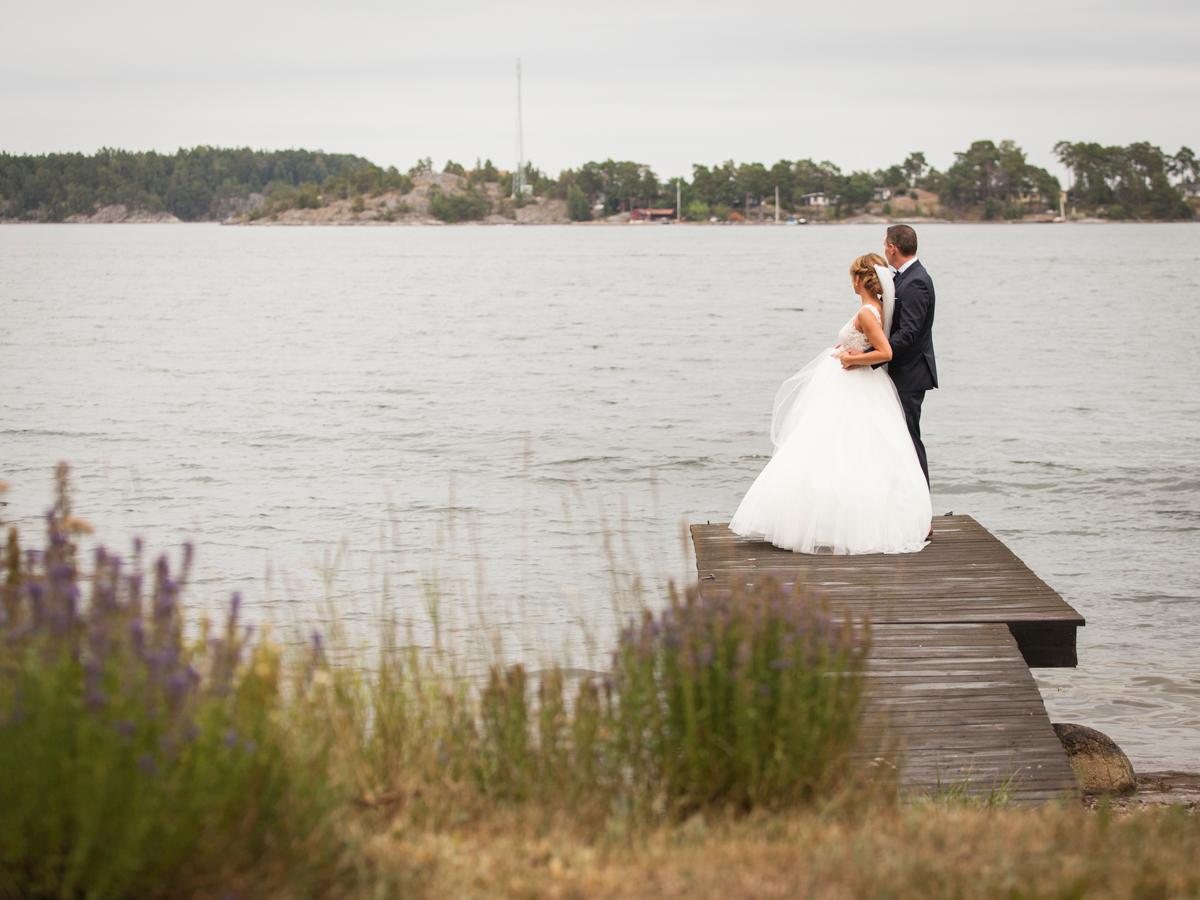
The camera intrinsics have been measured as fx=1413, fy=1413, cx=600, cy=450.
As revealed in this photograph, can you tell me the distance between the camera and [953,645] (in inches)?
314

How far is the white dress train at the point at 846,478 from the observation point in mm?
9961

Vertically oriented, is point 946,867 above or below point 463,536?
above

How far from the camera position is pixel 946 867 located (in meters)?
4.47

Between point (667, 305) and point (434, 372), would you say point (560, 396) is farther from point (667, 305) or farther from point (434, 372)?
point (667, 305)

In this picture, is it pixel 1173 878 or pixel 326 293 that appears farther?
pixel 326 293

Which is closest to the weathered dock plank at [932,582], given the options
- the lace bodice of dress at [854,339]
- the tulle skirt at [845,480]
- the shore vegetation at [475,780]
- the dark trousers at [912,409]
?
the tulle skirt at [845,480]

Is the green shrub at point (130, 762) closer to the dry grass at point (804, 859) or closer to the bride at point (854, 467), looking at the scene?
the dry grass at point (804, 859)

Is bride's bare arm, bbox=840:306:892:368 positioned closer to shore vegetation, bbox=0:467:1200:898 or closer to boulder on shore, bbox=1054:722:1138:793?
boulder on shore, bbox=1054:722:1138:793

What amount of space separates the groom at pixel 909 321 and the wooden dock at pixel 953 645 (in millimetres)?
970

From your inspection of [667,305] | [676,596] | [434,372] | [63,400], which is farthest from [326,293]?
[676,596]

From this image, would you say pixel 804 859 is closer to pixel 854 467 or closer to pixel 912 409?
pixel 854 467

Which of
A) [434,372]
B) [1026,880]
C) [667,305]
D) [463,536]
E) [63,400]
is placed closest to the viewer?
[1026,880]

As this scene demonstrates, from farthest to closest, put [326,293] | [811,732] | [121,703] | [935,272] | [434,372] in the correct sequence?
[935,272], [326,293], [434,372], [811,732], [121,703]

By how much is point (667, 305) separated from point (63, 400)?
38122 mm
